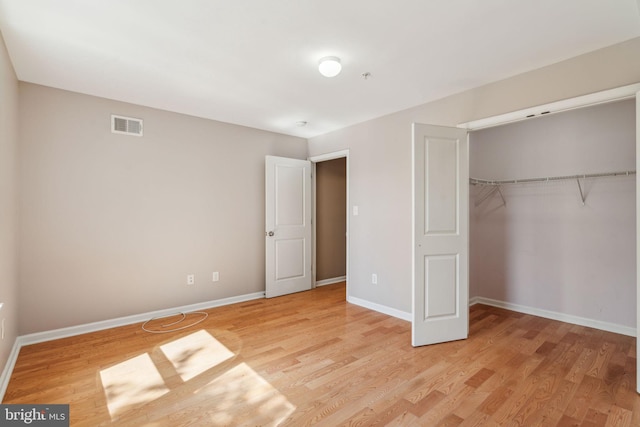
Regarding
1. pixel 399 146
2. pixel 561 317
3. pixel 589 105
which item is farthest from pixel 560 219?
pixel 399 146

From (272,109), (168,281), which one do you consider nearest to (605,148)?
(272,109)

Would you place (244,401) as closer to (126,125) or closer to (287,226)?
(287,226)

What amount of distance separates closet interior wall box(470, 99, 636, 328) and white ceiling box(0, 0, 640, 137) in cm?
133

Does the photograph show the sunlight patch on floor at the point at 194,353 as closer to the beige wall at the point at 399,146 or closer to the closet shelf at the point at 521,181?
the beige wall at the point at 399,146

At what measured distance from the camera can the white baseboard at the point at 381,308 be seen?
12.1ft

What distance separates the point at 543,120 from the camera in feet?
12.1

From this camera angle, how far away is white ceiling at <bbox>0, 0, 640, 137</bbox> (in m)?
1.92

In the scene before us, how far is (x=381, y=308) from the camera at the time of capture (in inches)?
156

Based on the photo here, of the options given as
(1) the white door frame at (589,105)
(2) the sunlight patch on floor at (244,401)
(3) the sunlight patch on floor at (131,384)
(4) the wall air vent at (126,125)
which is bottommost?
(2) the sunlight patch on floor at (244,401)

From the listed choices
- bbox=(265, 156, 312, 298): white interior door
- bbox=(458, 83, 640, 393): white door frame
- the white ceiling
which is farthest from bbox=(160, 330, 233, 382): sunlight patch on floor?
bbox=(458, 83, 640, 393): white door frame

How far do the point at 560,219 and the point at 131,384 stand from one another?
14.7 ft

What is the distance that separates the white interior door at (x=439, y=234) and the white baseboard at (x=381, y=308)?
68cm

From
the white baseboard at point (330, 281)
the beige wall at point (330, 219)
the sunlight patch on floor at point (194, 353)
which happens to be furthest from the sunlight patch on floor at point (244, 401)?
the beige wall at point (330, 219)

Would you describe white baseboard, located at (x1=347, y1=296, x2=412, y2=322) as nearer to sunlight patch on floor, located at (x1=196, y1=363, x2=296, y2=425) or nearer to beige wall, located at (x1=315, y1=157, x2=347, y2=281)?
beige wall, located at (x1=315, y1=157, x2=347, y2=281)
